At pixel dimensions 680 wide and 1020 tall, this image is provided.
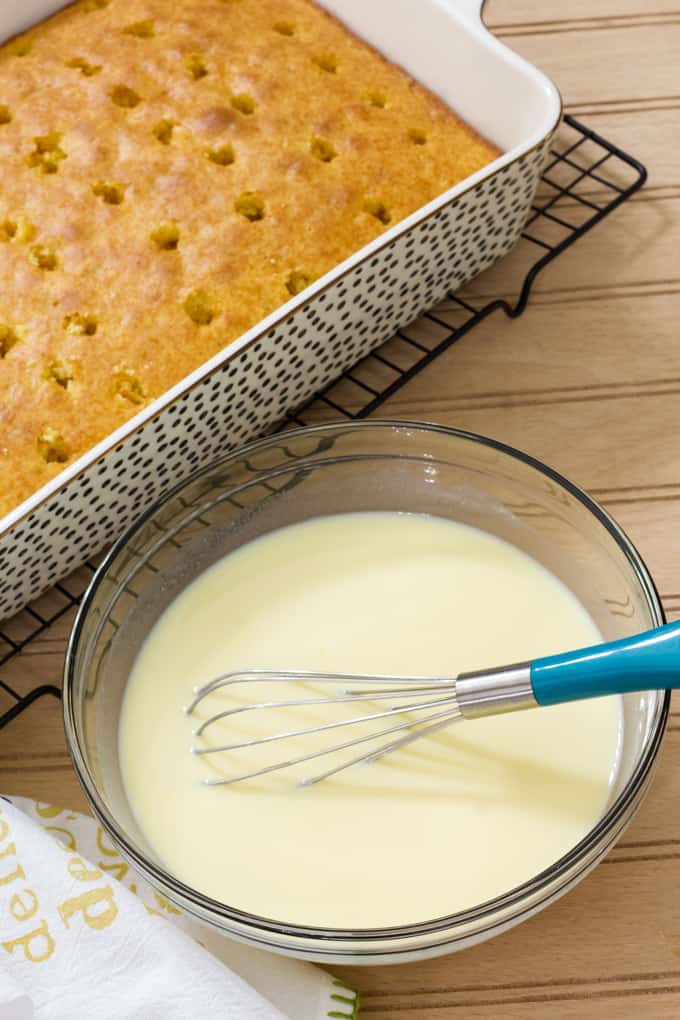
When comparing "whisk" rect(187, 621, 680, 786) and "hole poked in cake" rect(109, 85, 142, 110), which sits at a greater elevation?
"hole poked in cake" rect(109, 85, 142, 110)

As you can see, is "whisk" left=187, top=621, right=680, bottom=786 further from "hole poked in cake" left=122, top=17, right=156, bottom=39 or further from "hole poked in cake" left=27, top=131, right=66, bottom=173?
"hole poked in cake" left=122, top=17, right=156, bottom=39

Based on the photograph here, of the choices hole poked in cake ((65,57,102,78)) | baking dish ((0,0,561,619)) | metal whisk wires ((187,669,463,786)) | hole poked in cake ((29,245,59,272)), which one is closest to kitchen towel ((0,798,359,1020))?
metal whisk wires ((187,669,463,786))

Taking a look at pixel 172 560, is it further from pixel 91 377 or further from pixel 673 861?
pixel 673 861

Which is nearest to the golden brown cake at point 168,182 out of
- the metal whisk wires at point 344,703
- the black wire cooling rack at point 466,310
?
the black wire cooling rack at point 466,310

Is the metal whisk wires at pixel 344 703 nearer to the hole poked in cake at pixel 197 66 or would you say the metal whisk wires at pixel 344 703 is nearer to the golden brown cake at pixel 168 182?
the golden brown cake at pixel 168 182

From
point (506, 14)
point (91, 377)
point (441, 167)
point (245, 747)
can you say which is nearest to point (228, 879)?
point (245, 747)

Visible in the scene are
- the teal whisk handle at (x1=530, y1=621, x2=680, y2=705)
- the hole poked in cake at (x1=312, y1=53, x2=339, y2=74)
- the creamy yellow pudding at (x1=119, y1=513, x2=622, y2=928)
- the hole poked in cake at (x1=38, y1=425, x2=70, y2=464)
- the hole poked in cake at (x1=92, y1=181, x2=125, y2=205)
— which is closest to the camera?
the teal whisk handle at (x1=530, y1=621, x2=680, y2=705)

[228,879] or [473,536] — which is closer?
[228,879]

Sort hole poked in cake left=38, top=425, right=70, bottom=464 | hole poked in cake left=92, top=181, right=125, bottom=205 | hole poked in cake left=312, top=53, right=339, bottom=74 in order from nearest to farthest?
hole poked in cake left=38, top=425, right=70, bottom=464 < hole poked in cake left=92, top=181, right=125, bottom=205 < hole poked in cake left=312, top=53, right=339, bottom=74
